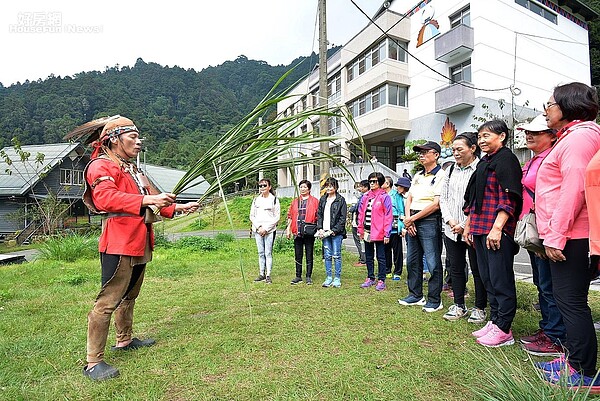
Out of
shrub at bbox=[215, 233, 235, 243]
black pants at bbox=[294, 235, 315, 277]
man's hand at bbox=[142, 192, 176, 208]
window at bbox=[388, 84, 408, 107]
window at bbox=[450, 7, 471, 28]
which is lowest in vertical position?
shrub at bbox=[215, 233, 235, 243]

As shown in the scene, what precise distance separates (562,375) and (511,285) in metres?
1.13

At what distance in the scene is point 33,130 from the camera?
121 feet

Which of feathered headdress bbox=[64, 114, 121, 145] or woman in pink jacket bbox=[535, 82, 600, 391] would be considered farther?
feathered headdress bbox=[64, 114, 121, 145]

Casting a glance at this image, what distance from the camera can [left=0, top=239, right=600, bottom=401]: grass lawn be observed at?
7.71ft

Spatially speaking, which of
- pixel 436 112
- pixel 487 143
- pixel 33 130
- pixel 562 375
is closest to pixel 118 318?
pixel 562 375

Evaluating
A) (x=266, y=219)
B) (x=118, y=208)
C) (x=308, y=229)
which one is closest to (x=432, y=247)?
(x=308, y=229)

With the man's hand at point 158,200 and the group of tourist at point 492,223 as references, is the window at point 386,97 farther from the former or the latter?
the man's hand at point 158,200

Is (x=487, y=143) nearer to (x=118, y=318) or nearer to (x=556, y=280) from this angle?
(x=556, y=280)

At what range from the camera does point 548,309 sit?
9.41 feet

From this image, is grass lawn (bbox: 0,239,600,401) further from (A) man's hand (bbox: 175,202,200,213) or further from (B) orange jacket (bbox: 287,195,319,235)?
(B) orange jacket (bbox: 287,195,319,235)

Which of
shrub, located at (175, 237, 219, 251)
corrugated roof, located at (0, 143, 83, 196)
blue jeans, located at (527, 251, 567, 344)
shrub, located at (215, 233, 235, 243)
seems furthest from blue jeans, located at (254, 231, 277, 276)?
corrugated roof, located at (0, 143, 83, 196)

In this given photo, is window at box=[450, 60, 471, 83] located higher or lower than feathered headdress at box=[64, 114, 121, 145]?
higher

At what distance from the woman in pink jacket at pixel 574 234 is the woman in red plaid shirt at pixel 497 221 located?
1.95 ft

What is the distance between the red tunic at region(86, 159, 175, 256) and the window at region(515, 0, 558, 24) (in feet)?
69.1
